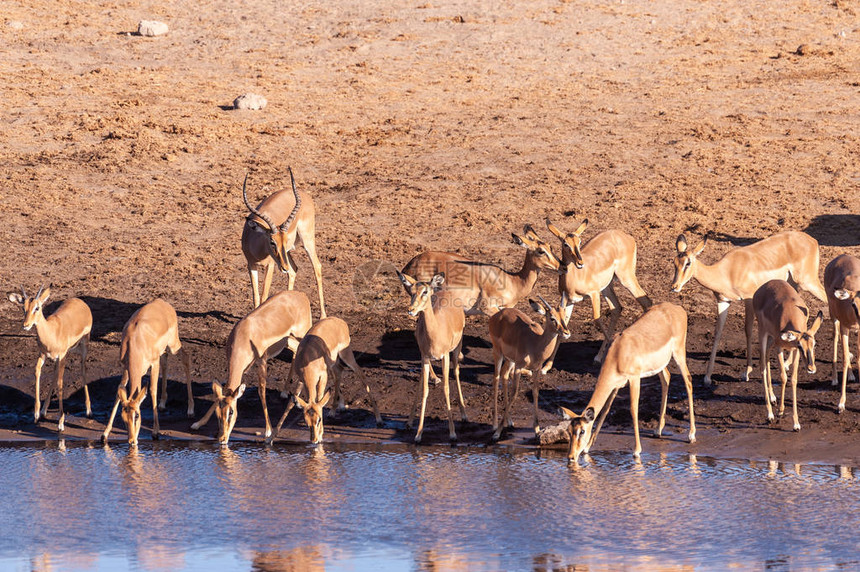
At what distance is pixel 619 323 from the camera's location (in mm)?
15273

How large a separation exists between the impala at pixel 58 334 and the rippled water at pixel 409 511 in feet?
3.80

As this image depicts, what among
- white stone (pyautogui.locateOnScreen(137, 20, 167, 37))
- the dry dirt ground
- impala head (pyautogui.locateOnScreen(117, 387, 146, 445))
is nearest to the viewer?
impala head (pyautogui.locateOnScreen(117, 387, 146, 445))

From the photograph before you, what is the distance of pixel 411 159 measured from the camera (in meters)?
20.6

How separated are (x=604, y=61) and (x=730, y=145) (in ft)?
16.6

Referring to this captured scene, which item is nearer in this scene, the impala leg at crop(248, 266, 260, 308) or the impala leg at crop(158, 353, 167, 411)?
the impala leg at crop(158, 353, 167, 411)

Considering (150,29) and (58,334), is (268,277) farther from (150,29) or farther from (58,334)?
(150,29)

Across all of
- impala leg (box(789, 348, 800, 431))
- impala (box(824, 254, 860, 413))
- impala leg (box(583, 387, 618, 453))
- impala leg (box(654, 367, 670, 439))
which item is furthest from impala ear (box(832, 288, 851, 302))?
impala leg (box(583, 387, 618, 453))

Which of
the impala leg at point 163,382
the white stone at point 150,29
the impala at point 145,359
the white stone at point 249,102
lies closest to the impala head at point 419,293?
the impala at point 145,359

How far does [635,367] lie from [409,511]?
2.79 metres

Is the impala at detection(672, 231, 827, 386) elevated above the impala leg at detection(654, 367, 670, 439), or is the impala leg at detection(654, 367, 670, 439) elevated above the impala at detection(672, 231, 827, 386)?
the impala at detection(672, 231, 827, 386)

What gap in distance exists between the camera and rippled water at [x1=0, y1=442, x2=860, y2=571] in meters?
8.78

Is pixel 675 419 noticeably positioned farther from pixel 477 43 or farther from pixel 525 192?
pixel 477 43

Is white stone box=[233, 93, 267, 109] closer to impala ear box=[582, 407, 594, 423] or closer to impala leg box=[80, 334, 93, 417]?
impala leg box=[80, 334, 93, 417]

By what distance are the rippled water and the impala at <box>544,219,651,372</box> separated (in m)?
3.33
